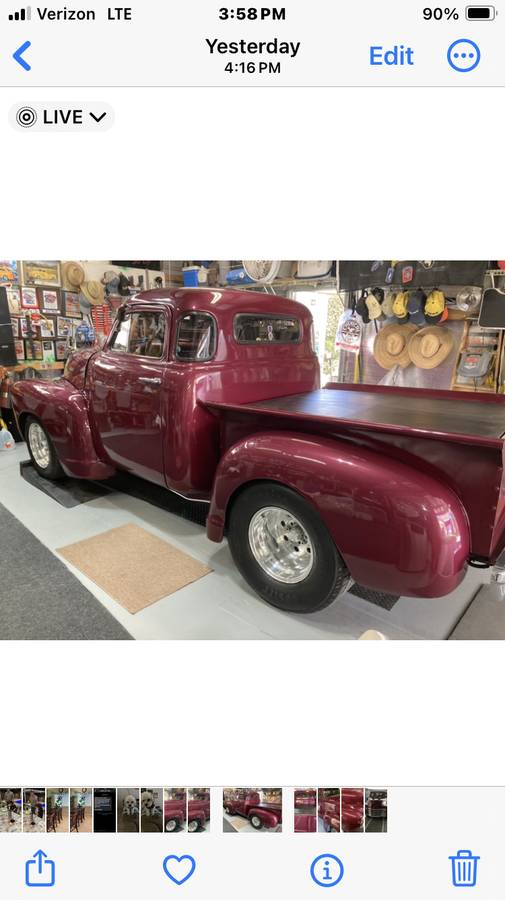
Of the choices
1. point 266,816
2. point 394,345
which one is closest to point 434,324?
point 394,345

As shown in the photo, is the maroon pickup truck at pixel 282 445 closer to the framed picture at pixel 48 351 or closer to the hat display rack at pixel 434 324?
the hat display rack at pixel 434 324

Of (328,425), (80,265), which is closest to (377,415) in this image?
(328,425)

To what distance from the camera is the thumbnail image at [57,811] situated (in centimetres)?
116

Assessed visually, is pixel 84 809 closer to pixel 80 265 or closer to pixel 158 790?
pixel 158 790

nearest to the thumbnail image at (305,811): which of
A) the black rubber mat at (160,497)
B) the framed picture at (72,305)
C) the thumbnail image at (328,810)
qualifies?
the thumbnail image at (328,810)

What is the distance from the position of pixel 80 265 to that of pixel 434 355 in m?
6.08

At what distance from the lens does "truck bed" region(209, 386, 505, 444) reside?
81.9 inches

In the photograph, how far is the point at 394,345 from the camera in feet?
18.8

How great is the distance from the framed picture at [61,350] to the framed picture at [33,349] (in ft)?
0.98

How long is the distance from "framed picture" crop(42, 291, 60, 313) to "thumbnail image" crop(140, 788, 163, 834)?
7617mm

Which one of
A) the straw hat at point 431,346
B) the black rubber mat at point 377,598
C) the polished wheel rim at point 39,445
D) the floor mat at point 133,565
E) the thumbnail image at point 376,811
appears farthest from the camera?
the straw hat at point 431,346
